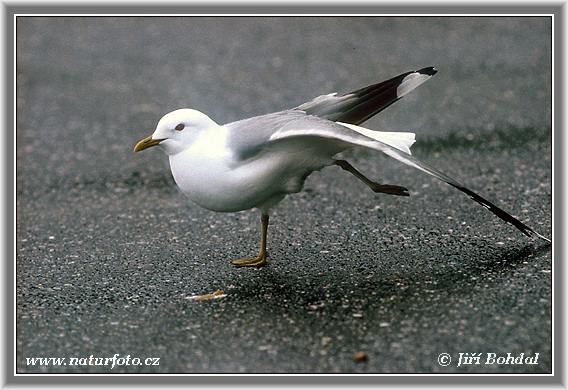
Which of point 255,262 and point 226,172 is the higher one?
point 226,172

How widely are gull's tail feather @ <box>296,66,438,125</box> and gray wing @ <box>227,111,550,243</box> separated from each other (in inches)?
13.3

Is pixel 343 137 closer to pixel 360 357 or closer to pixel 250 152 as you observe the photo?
pixel 250 152

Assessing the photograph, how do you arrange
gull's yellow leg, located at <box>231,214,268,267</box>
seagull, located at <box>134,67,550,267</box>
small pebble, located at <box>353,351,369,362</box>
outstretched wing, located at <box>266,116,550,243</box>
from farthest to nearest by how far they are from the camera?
gull's yellow leg, located at <box>231,214,268,267</box>
seagull, located at <box>134,67,550,267</box>
outstretched wing, located at <box>266,116,550,243</box>
small pebble, located at <box>353,351,369,362</box>

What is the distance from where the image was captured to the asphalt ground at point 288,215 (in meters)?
3.68

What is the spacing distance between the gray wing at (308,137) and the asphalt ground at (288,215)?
555mm

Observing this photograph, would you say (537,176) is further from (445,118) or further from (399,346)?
(399,346)

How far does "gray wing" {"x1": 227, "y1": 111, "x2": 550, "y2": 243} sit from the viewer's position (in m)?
3.84

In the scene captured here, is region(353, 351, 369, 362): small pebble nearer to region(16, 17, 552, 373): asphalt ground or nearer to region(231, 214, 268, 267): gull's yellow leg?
region(16, 17, 552, 373): asphalt ground

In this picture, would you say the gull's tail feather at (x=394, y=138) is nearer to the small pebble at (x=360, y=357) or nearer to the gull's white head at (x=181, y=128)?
the gull's white head at (x=181, y=128)

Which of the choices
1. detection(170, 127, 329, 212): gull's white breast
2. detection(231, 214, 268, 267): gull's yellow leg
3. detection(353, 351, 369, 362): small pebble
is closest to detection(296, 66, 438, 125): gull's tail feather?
detection(170, 127, 329, 212): gull's white breast

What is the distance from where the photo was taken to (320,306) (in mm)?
3943

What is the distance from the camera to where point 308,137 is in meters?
4.02

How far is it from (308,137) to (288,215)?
52.3 inches

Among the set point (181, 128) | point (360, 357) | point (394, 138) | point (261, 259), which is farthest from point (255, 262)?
point (360, 357)
